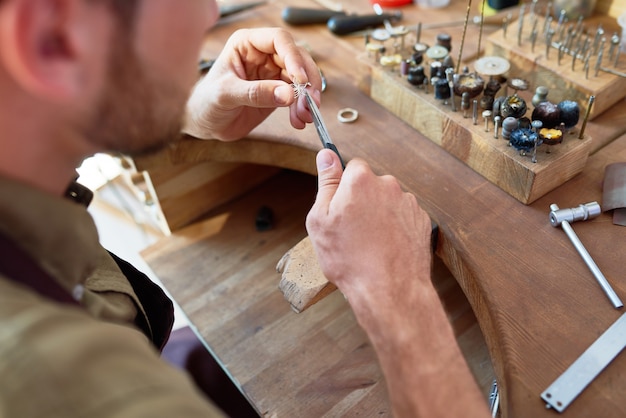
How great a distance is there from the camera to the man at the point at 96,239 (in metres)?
0.50

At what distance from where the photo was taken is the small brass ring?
3.77 ft

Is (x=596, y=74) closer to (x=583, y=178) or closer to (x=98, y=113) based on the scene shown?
(x=583, y=178)

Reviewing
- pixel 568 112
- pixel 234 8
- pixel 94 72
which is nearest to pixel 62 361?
pixel 94 72

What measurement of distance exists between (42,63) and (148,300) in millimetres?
489

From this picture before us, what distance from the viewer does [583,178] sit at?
1.00 m

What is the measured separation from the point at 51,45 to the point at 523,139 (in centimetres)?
71

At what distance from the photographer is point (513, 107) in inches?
37.9

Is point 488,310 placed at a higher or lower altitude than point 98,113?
lower

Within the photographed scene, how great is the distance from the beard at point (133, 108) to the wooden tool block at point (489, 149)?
524 mm

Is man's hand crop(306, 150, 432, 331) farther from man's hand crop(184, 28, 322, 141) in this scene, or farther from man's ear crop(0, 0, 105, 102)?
man's ear crop(0, 0, 105, 102)

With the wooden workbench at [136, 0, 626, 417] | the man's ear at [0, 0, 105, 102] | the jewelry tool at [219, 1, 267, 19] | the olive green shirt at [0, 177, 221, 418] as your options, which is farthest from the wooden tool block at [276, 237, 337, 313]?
the jewelry tool at [219, 1, 267, 19]

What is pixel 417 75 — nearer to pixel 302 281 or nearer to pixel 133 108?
pixel 302 281

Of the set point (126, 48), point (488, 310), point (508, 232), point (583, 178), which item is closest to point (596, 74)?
point (583, 178)

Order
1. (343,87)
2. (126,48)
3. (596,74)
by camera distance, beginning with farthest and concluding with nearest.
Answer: (343,87), (596,74), (126,48)
